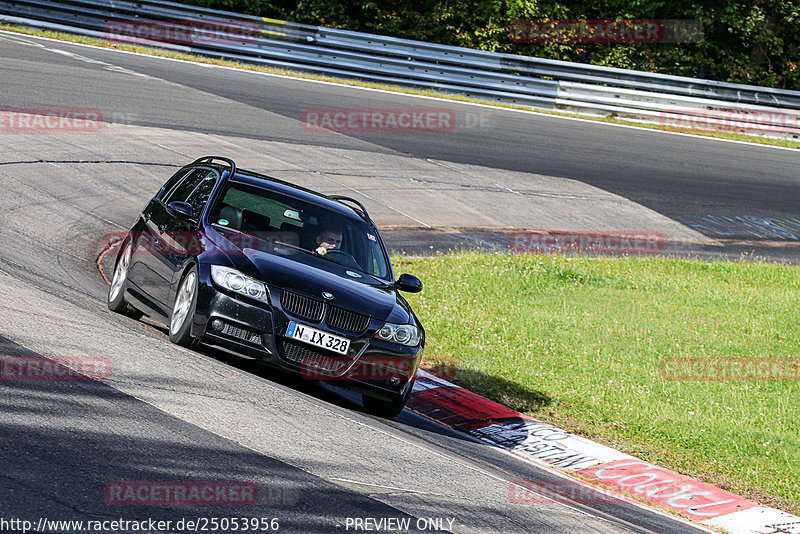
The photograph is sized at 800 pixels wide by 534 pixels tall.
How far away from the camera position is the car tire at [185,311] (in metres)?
7.74

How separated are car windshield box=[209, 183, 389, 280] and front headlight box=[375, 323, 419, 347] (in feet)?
3.29

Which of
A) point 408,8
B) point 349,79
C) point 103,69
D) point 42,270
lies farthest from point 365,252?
point 408,8

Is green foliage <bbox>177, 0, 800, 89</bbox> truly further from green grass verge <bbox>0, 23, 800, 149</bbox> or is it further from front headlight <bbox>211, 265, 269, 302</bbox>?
front headlight <bbox>211, 265, 269, 302</bbox>

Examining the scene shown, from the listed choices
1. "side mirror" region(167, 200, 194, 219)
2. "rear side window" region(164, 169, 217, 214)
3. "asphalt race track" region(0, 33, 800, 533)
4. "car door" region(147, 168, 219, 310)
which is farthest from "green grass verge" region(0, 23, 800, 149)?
"side mirror" region(167, 200, 194, 219)

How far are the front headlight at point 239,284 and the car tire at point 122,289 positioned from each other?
199cm

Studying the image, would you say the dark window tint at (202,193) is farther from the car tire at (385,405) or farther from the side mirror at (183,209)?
the car tire at (385,405)

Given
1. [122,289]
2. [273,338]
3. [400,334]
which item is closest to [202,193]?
[122,289]

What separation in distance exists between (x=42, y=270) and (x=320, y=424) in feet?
16.2

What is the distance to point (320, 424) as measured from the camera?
6773mm

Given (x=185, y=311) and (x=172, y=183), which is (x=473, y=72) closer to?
(x=172, y=183)

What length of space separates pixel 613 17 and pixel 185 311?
1169 inches

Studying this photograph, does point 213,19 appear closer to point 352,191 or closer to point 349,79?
point 349,79

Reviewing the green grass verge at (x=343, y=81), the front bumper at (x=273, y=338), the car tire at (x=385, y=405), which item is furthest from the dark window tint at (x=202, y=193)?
the green grass verge at (x=343, y=81)

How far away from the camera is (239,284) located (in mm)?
7637
